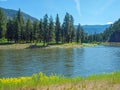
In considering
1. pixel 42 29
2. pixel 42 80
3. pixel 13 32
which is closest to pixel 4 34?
pixel 13 32

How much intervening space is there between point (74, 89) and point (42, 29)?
118764mm

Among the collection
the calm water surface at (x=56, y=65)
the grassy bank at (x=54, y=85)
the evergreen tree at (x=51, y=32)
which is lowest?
the calm water surface at (x=56, y=65)

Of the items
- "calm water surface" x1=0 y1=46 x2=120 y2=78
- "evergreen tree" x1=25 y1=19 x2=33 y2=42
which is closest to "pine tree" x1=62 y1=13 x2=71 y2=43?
"evergreen tree" x1=25 y1=19 x2=33 y2=42

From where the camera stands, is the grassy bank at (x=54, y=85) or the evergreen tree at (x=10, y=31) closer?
the grassy bank at (x=54, y=85)

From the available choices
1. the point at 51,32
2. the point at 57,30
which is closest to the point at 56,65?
the point at 51,32

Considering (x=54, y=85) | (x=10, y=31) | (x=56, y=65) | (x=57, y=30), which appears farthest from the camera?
(x=57, y=30)

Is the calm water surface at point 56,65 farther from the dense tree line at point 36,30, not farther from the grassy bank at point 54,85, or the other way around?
the dense tree line at point 36,30

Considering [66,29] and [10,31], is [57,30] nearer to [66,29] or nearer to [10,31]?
[66,29]

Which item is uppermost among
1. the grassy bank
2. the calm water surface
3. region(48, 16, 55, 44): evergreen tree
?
region(48, 16, 55, 44): evergreen tree

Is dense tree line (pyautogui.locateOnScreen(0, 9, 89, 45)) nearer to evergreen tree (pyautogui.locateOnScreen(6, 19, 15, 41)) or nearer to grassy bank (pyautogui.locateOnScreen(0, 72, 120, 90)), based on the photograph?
evergreen tree (pyautogui.locateOnScreen(6, 19, 15, 41))

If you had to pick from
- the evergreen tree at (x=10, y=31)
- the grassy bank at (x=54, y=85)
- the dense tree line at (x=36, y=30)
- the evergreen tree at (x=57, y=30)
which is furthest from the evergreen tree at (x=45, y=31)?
the grassy bank at (x=54, y=85)

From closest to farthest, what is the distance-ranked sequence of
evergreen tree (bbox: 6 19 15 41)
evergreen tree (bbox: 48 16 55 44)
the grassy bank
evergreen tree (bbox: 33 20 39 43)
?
the grassy bank < evergreen tree (bbox: 6 19 15 41) < evergreen tree (bbox: 48 16 55 44) < evergreen tree (bbox: 33 20 39 43)

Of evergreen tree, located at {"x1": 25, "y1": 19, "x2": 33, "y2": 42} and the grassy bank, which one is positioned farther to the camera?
evergreen tree, located at {"x1": 25, "y1": 19, "x2": 33, "y2": 42}

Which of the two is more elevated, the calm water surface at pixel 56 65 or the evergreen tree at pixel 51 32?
the evergreen tree at pixel 51 32
